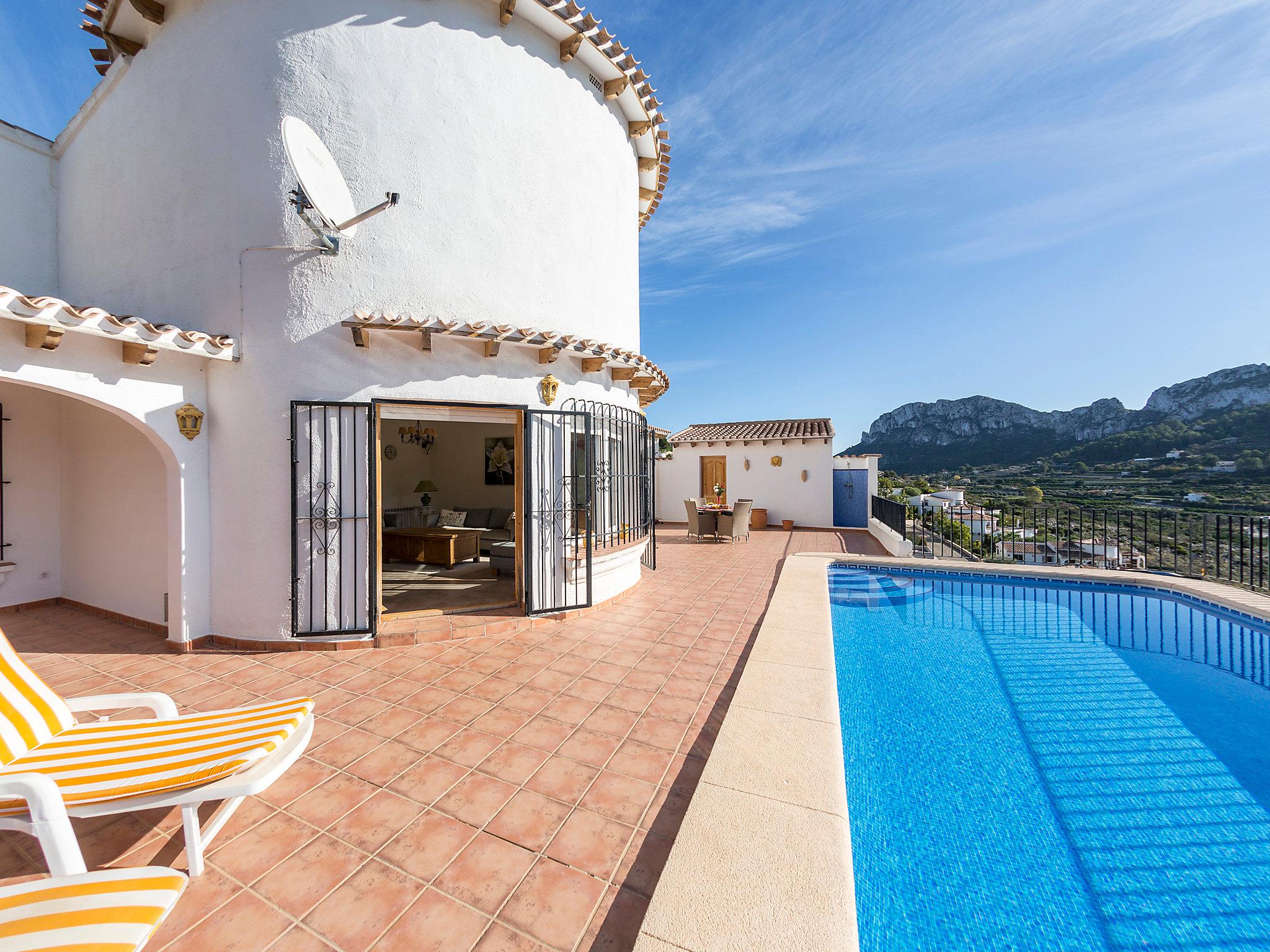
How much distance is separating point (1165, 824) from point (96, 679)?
8468mm

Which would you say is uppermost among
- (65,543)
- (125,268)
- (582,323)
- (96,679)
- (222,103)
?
(222,103)

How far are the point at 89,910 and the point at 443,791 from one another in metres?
1.55

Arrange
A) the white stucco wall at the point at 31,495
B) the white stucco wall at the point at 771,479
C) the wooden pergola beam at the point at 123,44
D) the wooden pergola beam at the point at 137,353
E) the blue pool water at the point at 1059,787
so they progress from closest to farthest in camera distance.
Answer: the blue pool water at the point at 1059,787 < the wooden pergola beam at the point at 137,353 < the wooden pergola beam at the point at 123,44 < the white stucco wall at the point at 31,495 < the white stucco wall at the point at 771,479

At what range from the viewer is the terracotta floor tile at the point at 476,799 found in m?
2.68

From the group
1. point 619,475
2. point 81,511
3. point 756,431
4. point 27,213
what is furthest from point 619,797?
point 756,431

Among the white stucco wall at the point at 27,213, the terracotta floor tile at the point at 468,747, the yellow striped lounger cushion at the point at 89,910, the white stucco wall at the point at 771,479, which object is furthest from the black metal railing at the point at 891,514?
the white stucco wall at the point at 27,213

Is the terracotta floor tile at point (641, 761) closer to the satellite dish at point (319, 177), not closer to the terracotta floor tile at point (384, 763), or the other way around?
the terracotta floor tile at point (384, 763)

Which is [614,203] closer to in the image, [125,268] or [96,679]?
[125,268]

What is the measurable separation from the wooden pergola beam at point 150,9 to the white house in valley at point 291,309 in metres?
0.03

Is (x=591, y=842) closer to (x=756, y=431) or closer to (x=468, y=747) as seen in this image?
(x=468, y=747)

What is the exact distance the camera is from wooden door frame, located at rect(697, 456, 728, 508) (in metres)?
17.6

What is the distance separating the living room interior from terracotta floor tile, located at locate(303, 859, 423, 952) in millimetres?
3903

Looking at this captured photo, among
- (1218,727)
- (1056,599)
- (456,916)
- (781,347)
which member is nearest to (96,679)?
(456,916)

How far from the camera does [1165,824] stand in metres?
2.90
